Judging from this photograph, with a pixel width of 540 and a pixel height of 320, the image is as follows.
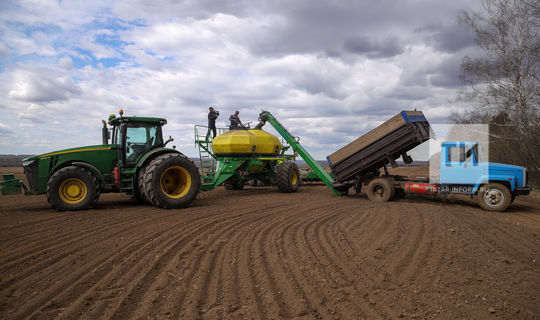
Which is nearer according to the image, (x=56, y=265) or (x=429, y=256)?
(x=56, y=265)

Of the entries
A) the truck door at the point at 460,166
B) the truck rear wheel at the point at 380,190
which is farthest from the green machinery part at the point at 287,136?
the truck door at the point at 460,166

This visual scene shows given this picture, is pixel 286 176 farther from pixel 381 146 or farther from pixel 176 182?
pixel 176 182

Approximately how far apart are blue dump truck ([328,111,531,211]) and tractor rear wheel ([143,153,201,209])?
16.0ft

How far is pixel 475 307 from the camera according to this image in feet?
10.7

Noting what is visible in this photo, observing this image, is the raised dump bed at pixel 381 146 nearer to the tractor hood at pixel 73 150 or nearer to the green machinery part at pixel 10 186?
the tractor hood at pixel 73 150

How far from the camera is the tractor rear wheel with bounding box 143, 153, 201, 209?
8.24 meters

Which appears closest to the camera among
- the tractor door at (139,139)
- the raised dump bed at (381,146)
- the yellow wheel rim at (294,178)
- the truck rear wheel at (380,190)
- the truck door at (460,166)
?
the tractor door at (139,139)

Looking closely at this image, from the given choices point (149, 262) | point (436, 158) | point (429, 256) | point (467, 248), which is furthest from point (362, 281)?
point (436, 158)

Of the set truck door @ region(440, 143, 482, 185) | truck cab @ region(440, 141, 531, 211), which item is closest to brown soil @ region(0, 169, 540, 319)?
truck cab @ region(440, 141, 531, 211)

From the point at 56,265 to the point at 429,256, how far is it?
5109mm

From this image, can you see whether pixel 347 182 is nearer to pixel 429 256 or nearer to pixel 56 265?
pixel 429 256

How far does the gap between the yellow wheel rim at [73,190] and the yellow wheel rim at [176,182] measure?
6.17ft

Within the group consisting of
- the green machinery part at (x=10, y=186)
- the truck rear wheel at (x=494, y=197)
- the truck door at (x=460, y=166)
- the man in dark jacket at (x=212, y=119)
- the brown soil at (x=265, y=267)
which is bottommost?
the brown soil at (x=265, y=267)

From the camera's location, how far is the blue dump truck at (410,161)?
28.7ft
